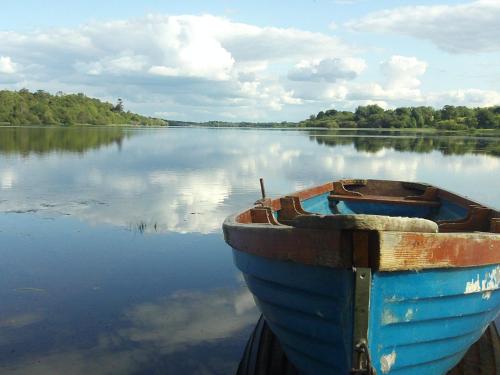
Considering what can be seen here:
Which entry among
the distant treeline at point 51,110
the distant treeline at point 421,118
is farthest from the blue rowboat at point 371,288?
the distant treeline at point 51,110

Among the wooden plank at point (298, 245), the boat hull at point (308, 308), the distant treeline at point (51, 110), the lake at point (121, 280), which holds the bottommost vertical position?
the lake at point (121, 280)

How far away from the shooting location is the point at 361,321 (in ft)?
13.3

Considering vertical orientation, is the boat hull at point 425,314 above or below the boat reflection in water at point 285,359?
above

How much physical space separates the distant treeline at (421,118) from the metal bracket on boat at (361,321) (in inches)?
4876

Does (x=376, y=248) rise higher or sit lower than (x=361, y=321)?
higher

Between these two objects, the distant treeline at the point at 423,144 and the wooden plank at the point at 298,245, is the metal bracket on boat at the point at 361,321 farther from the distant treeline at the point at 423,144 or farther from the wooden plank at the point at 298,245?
the distant treeline at the point at 423,144

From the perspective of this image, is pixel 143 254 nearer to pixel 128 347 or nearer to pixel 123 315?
pixel 123 315

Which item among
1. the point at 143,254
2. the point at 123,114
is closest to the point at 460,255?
the point at 143,254

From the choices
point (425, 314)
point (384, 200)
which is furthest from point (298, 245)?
point (384, 200)

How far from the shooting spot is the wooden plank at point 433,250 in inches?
154

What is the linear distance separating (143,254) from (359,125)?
15048 cm

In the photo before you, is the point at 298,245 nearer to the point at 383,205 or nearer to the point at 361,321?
the point at 361,321

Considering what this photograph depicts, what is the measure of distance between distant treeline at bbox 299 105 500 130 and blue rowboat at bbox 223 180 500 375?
123007mm

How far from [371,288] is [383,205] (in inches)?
253
